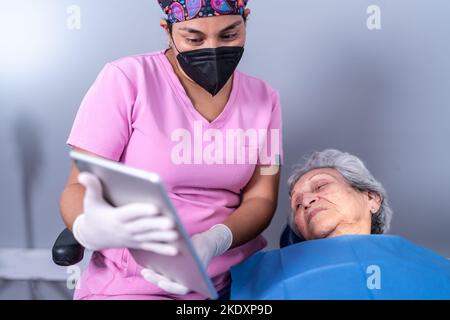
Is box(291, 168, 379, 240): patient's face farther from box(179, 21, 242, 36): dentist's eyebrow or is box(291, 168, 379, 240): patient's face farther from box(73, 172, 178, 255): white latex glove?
box(73, 172, 178, 255): white latex glove

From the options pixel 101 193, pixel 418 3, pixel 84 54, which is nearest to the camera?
pixel 101 193

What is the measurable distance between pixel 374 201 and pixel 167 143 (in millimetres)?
682

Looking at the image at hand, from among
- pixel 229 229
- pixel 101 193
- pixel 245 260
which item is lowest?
pixel 245 260

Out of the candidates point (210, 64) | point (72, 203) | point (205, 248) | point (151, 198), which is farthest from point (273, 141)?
point (151, 198)

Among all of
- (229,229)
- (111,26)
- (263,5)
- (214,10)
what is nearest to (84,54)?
(111,26)

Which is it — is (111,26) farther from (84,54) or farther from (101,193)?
(101,193)

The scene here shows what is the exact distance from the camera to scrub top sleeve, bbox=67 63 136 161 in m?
1.19

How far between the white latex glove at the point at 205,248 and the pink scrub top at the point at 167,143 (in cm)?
9

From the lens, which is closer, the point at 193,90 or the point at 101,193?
the point at 101,193

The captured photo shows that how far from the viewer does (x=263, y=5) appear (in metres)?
1.96

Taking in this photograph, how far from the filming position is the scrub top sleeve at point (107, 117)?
3.91ft

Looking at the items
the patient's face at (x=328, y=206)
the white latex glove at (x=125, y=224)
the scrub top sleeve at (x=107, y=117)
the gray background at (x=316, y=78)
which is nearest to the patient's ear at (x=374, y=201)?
the patient's face at (x=328, y=206)

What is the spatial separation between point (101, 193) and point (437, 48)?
4.86 ft

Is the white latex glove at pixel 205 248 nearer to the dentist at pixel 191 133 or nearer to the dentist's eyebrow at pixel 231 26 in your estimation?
the dentist at pixel 191 133
